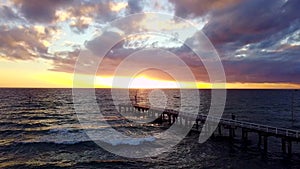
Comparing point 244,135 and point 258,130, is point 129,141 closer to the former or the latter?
point 244,135

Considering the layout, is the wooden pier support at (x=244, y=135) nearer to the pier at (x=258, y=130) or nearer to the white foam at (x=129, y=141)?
the pier at (x=258, y=130)

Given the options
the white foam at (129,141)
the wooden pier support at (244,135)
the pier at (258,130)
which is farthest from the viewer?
the wooden pier support at (244,135)

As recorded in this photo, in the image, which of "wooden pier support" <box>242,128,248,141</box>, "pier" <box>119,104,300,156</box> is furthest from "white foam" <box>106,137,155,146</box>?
"wooden pier support" <box>242,128,248,141</box>

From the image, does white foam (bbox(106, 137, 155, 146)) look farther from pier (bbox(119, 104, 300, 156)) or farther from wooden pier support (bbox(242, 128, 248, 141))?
wooden pier support (bbox(242, 128, 248, 141))

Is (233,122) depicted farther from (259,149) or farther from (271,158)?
(271,158)

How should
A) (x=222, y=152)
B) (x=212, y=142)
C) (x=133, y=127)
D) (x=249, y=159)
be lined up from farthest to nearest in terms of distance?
1. (x=133, y=127)
2. (x=212, y=142)
3. (x=222, y=152)
4. (x=249, y=159)

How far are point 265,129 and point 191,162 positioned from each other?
11.5 metres

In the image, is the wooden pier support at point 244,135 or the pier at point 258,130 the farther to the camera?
the wooden pier support at point 244,135

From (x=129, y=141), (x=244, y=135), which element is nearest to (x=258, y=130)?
(x=244, y=135)

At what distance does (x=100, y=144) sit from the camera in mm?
34000

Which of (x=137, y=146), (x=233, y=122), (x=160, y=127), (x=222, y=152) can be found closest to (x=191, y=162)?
(x=222, y=152)

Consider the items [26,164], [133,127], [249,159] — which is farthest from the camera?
[133,127]

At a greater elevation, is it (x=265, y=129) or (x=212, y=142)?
(x=265, y=129)

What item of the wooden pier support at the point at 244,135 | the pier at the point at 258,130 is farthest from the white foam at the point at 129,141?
the wooden pier support at the point at 244,135
